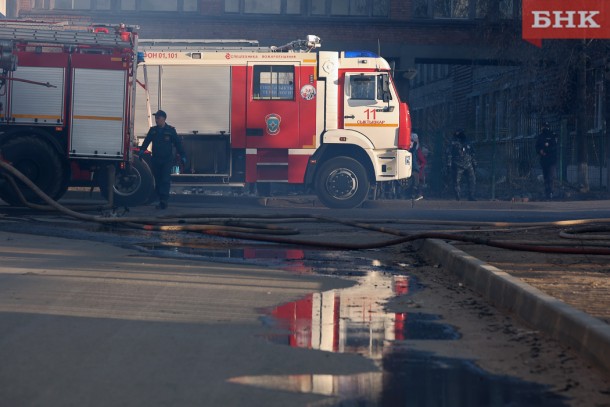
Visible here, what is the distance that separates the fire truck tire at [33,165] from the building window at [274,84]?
5857mm

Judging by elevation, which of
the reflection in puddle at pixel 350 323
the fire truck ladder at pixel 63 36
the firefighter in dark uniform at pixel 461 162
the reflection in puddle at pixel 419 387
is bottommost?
the reflection in puddle at pixel 419 387

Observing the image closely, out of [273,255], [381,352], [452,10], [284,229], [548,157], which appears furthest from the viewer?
[452,10]

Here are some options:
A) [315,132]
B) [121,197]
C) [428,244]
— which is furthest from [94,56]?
[428,244]

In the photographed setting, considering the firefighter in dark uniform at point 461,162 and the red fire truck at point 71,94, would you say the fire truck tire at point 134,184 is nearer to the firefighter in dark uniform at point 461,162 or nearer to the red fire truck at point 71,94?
the red fire truck at point 71,94

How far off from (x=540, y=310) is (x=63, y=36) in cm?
1376

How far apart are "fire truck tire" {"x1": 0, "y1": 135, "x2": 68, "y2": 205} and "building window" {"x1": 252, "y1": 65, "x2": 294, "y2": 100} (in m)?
5.86

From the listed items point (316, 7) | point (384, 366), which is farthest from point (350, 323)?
point (316, 7)

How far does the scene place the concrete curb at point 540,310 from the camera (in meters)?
5.64

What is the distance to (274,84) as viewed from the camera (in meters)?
23.2

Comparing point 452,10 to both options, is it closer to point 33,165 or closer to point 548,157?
point 548,157

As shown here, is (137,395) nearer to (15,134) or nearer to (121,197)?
(15,134)

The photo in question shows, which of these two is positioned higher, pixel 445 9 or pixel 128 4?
pixel 445 9

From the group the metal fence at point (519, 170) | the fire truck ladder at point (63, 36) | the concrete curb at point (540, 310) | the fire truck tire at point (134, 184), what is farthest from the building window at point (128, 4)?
the concrete curb at point (540, 310)

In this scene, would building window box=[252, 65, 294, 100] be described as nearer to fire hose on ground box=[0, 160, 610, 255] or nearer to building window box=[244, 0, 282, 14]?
fire hose on ground box=[0, 160, 610, 255]
